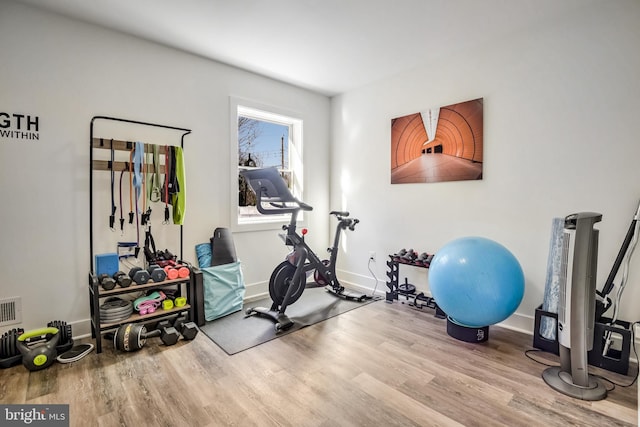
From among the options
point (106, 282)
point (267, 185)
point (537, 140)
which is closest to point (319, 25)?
point (267, 185)

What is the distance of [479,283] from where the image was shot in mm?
2465

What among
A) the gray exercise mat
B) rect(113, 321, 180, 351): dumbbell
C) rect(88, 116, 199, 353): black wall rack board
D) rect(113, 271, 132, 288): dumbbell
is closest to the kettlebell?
rect(88, 116, 199, 353): black wall rack board

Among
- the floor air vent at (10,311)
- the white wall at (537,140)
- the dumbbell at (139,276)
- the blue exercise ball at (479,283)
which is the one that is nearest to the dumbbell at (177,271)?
the dumbbell at (139,276)

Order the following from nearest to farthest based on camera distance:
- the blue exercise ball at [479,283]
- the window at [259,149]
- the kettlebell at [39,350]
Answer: the kettlebell at [39,350] → the blue exercise ball at [479,283] → the window at [259,149]

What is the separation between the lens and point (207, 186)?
3553mm

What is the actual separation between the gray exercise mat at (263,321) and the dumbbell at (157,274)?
0.63 meters

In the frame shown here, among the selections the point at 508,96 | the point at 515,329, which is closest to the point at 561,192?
the point at 508,96

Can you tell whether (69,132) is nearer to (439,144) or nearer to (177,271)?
(177,271)

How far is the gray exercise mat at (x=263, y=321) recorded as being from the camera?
A: 275cm

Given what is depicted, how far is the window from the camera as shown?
3.79m

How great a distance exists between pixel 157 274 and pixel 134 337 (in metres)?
0.54

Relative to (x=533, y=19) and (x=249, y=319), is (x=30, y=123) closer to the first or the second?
(x=249, y=319)

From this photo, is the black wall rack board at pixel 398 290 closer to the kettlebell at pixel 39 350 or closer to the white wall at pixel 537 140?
the white wall at pixel 537 140

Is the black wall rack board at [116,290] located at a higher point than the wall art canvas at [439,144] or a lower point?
lower
